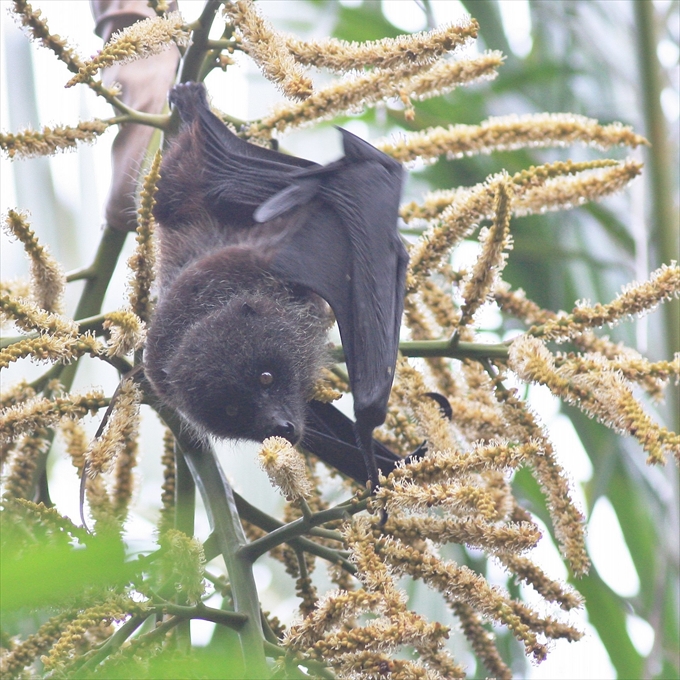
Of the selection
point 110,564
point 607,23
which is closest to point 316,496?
point 110,564

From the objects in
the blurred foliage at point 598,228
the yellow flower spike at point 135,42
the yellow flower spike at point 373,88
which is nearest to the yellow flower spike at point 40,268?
the yellow flower spike at point 135,42

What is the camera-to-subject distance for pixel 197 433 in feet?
7.05

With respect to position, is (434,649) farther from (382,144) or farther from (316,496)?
(382,144)

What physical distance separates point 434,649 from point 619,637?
156 centimetres

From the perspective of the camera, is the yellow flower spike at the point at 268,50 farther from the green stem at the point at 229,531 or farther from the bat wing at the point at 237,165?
the green stem at the point at 229,531

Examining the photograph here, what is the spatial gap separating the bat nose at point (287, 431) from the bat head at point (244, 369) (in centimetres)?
5

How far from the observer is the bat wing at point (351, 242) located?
208 centimetres

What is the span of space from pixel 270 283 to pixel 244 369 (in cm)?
29

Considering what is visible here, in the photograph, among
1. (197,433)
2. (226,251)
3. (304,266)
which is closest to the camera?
(197,433)

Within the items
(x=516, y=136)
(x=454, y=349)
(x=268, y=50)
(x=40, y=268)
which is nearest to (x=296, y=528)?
(x=454, y=349)

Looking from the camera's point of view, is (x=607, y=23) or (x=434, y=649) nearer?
(x=434, y=649)

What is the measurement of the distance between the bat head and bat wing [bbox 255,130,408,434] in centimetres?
16

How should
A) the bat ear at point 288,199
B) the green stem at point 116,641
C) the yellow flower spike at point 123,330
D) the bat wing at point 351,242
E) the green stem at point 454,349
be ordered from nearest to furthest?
the green stem at point 116,641
the yellow flower spike at point 123,330
the green stem at point 454,349
the bat wing at point 351,242
the bat ear at point 288,199

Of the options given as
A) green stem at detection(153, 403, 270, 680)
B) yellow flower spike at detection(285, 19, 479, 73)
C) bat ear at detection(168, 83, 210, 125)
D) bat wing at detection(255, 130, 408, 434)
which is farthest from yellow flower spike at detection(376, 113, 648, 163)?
green stem at detection(153, 403, 270, 680)
